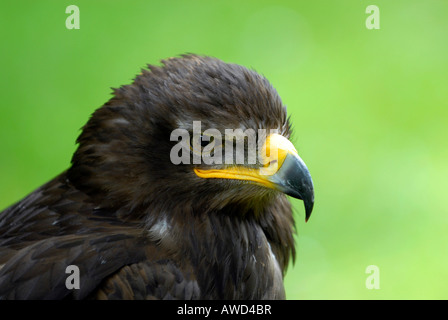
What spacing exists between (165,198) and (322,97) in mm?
5255

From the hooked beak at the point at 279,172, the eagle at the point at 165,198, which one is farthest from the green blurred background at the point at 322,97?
the hooked beak at the point at 279,172

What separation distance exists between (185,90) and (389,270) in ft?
13.2

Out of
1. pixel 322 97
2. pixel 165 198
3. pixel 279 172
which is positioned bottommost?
pixel 165 198

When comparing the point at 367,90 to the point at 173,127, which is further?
the point at 367,90

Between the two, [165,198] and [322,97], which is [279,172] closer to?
[165,198]

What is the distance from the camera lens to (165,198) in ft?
11.9

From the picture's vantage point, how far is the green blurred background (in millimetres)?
7195

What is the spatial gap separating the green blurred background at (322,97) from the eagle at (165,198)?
10.1 ft

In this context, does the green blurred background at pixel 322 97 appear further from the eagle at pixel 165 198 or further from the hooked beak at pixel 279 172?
the hooked beak at pixel 279 172

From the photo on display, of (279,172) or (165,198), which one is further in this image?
(165,198)

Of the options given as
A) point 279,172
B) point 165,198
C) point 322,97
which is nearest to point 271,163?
point 279,172

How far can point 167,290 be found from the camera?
347 cm
